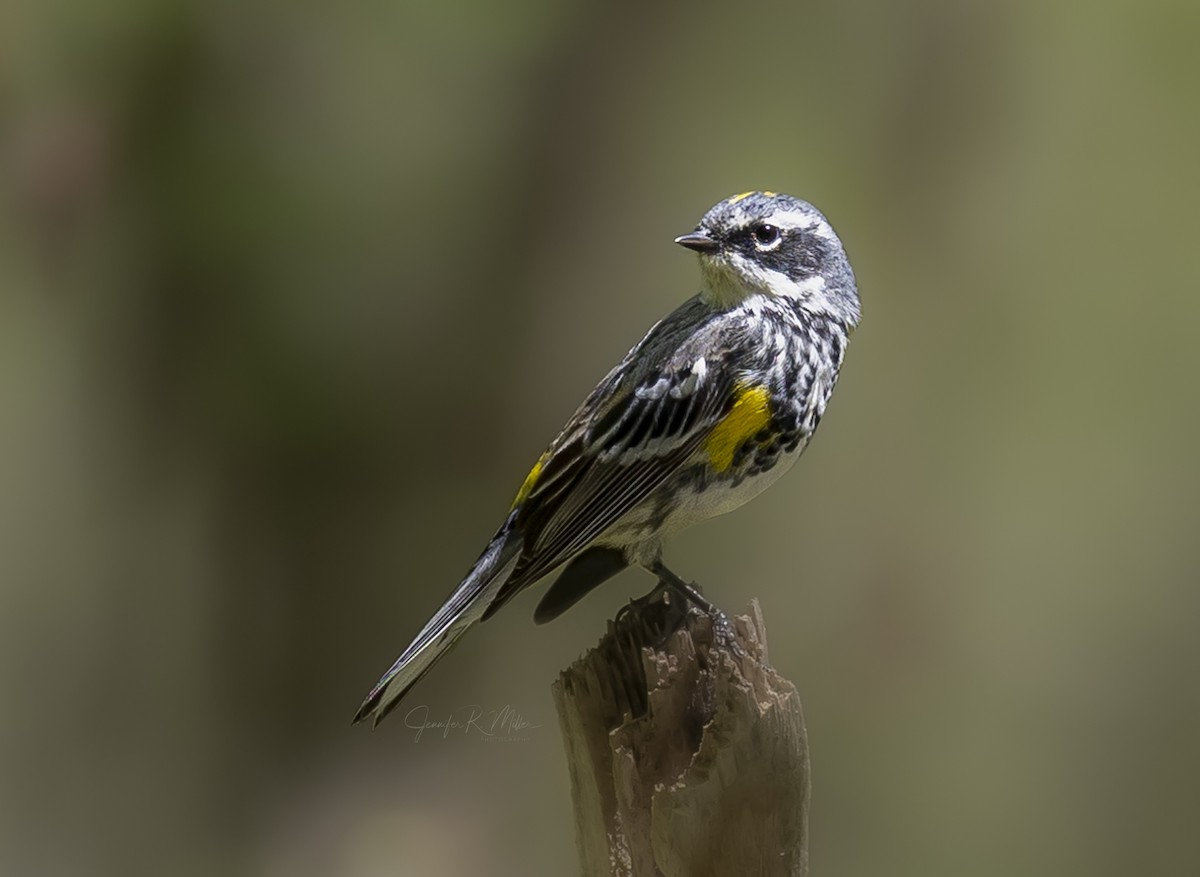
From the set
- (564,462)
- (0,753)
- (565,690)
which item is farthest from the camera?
(0,753)

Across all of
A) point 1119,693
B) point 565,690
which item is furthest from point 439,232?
point 1119,693

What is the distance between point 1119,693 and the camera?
4.25 metres

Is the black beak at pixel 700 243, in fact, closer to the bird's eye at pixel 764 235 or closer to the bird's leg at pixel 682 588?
the bird's eye at pixel 764 235

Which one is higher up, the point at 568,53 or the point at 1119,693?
the point at 568,53

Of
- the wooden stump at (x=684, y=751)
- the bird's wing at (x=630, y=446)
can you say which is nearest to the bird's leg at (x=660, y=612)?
the wooden stump at (x=684, y=751)

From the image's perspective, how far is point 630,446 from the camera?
8.73ft

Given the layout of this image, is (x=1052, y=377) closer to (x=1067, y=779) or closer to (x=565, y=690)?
(x=1067, y=779)

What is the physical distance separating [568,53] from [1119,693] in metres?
2.85

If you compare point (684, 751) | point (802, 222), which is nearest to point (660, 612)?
point (684, 751)

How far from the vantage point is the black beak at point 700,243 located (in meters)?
2.66

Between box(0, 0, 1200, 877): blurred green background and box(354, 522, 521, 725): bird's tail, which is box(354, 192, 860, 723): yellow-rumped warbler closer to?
box(354, 522, 521, 725): bird's tail

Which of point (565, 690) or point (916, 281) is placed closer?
point (565, 690)

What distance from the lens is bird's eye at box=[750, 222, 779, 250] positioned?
2768 mm

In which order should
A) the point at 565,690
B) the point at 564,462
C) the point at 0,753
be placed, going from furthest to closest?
the point at 0,753
the point at 564,462
the point at 565,690
